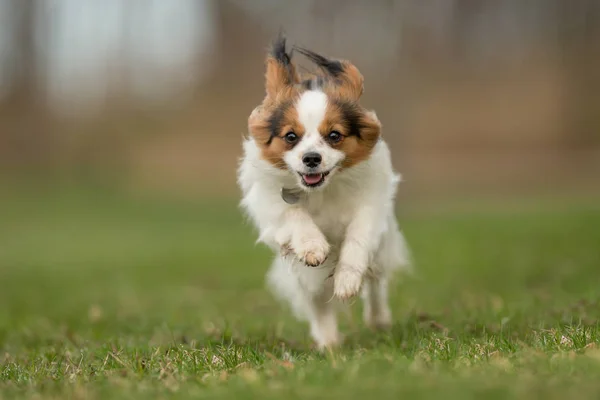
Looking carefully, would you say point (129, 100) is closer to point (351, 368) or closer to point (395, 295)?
point (395, 295)

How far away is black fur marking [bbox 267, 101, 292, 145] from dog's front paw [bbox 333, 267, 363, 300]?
972 mm

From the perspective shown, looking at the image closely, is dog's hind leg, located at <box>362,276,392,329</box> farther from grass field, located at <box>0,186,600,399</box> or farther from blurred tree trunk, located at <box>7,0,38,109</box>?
blurred tree trunk, located at <box>7,0,38,109</box>

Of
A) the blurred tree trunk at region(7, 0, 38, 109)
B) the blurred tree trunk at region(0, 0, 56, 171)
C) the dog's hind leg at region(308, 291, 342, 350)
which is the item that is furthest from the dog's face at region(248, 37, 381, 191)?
the blurred tree trunk at region(7, 0, 38, 109)

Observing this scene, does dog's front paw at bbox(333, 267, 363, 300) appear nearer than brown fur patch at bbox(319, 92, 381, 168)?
Yes

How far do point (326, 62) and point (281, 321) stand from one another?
2492 millimetres

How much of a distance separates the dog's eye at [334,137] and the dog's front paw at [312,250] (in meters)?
0.61

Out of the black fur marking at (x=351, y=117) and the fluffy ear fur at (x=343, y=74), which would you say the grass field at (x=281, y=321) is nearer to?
the black fur marking at (x=351, y=117)

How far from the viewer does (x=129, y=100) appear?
109ft

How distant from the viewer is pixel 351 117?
213 inches

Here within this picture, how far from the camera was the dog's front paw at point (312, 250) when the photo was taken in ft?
16.9

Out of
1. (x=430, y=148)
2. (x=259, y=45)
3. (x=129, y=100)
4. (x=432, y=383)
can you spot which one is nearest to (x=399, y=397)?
(x=432, y=383)

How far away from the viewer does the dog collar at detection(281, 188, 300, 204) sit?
555cm

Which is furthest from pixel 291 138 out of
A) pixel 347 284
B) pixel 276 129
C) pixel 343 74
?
pixel 347 284

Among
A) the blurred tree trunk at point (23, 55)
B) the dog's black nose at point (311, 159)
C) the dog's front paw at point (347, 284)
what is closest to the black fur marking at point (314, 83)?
the dog's black nose at point (311, 159)
